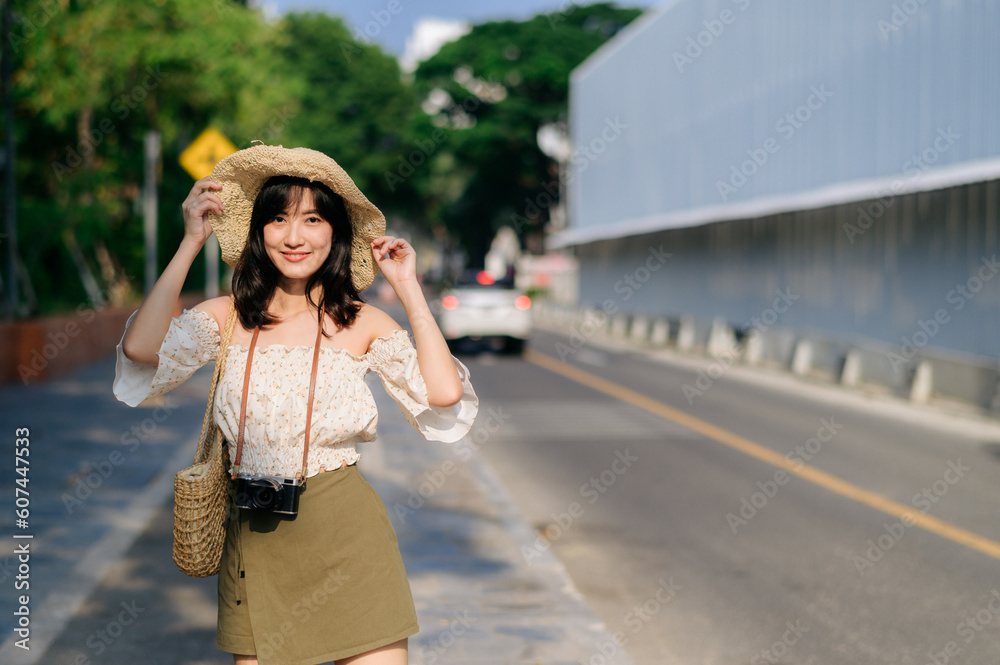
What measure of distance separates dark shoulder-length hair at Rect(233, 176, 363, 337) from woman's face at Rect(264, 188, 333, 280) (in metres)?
0.02

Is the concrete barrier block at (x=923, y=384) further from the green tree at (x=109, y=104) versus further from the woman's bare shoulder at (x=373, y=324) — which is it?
the woman's bare shoulder at (x=373, y=324)

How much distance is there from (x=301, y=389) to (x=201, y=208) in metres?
0.53

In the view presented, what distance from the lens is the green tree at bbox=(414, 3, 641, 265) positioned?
175ft

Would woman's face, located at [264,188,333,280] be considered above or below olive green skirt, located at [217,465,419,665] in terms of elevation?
above

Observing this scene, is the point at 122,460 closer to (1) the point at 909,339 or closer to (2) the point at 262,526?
(2) the point at 262,526

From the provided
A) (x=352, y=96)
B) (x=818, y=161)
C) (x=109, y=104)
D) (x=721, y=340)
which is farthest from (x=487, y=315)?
(x=352, y=96)

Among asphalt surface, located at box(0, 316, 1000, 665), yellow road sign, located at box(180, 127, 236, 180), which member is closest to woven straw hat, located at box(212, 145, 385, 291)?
asphalt surface, located at box(0, 316, 1000, 665)

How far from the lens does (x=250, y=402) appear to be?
2748 mm

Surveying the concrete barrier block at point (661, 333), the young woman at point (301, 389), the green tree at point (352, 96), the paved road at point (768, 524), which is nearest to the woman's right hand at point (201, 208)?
the young woman at point (301, 389)

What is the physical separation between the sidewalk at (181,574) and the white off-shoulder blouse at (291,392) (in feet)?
6.96

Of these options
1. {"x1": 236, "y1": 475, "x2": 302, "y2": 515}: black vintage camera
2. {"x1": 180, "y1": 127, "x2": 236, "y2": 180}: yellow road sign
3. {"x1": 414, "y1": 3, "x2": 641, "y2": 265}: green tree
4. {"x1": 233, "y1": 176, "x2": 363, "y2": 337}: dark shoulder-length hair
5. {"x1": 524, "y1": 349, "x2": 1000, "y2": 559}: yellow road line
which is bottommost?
{"x1": 524, "y1": 349, "x2": 1000, "y2": 559}: yellow road line

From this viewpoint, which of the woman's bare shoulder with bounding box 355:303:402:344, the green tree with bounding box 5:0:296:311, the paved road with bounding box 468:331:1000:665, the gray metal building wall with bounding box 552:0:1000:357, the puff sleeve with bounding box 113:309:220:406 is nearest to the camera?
the puff sleeve with bounding box 113:309:220:406

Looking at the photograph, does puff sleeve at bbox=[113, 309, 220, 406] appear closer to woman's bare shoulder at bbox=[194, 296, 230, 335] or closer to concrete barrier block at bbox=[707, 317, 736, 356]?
woman's bare shoulder at bbox=[194, 296, 230, 335]

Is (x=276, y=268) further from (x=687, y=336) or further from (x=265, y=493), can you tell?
(x=687, y=336)
